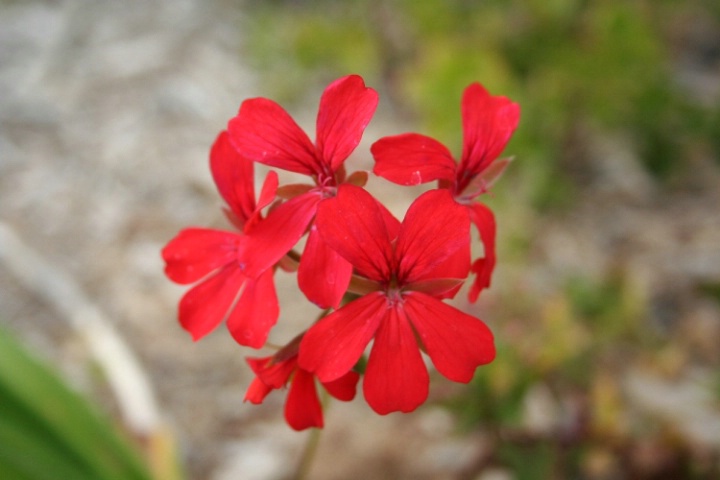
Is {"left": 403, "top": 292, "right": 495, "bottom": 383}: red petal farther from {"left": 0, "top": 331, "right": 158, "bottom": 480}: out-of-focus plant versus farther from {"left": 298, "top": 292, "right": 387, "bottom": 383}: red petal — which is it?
{"left": 0, "top": 331, "right": 158, "bottom": 480}: out-of-focus plant

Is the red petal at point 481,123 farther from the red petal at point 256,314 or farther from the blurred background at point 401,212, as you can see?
the blurred background at point 401,212

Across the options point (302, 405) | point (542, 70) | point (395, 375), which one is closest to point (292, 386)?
point (302, 405)

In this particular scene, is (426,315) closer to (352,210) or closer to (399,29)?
A: (352,210)

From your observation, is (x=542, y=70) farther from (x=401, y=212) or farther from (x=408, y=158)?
(x=408, y=158)

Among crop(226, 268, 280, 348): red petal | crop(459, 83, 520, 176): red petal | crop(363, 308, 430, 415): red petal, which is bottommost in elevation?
crop(363, 308, 430, 415): red petal

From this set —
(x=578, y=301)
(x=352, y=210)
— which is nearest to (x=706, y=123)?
(x=578, y=301)

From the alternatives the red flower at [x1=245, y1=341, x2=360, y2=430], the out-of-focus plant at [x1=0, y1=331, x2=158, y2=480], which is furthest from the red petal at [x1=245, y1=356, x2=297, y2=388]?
the out-of-focus plant at [x1=0, y1=331, x2=158, y2=480]
